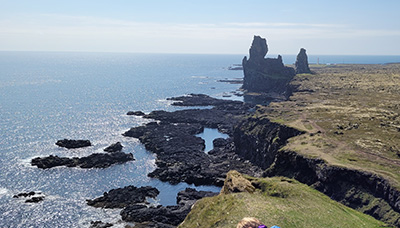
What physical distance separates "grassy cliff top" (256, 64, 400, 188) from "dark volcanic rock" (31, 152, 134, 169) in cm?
4342

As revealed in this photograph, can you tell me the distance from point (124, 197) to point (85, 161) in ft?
80.6

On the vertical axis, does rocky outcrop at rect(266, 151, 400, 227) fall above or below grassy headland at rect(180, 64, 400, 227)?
below

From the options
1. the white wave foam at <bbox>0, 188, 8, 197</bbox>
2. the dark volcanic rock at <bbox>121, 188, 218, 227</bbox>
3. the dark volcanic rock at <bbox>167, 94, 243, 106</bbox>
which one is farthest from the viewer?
the dark volcanic rock at <bbox>167, 94, 243, 106</bbox>

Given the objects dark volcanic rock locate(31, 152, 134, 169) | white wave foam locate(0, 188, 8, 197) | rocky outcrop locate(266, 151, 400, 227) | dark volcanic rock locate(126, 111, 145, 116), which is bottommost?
white wave foam locate(0, 188, 8, 197)

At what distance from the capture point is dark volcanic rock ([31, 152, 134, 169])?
81438 millimetres

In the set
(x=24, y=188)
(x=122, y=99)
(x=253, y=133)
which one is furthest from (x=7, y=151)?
(x=122, y=99)

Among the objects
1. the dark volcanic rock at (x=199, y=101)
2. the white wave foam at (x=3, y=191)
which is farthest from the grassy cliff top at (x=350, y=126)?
the white wave foam at (x=3, y=191)

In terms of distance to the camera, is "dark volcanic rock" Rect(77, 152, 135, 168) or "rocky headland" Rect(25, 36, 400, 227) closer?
"rocky headland" Rect(25, 36, 400, 227)

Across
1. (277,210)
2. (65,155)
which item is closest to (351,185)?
(277,210)

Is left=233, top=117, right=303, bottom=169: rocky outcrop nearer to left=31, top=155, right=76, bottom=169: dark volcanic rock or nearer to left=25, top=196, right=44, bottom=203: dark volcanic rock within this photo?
left=31, top=155, right=76, bottom=169: dark volcanic rock

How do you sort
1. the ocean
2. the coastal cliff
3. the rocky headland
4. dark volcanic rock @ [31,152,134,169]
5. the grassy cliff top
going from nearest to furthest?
the rocky headland < the coastal cliff < the grassy cliff top < the ocean < dark volcanic rock @ [31,152,134,169]

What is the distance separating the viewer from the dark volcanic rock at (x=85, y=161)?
81438 mm

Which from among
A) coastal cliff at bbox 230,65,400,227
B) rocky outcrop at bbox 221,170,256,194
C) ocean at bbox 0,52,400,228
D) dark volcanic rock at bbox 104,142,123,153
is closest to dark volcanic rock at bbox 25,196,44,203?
ocean at bbox 0,52,400,228

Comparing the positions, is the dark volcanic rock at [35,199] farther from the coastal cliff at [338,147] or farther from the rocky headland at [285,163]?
the coastal cliff at [338,147]
